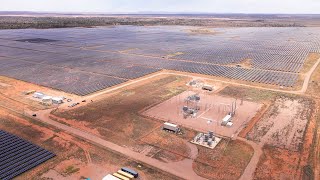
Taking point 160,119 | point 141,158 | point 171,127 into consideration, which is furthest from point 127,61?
point 141,158

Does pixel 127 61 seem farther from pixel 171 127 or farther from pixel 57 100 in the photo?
pixel 171 127

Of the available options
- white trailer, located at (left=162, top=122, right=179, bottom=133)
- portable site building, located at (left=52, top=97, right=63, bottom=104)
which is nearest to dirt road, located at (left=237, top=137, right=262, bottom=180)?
white trailer, located at (left=162, top=122, right=179, bottom=133)

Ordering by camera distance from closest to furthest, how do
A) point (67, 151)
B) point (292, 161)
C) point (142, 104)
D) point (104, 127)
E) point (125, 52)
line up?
point (292, 161) → point (67, 151) → point (104, 127) → point (142, 104) → point (125, 52)

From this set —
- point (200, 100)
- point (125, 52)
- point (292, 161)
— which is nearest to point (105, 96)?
point (200, 100)

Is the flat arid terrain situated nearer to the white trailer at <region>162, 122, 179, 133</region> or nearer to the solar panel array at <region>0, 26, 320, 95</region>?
the white trailer at <region>162, 122, 179, 133</region>

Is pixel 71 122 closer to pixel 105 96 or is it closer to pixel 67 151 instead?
pixel 67 151

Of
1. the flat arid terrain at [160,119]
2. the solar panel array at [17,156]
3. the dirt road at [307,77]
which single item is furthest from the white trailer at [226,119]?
the dirt road at [307,77]
